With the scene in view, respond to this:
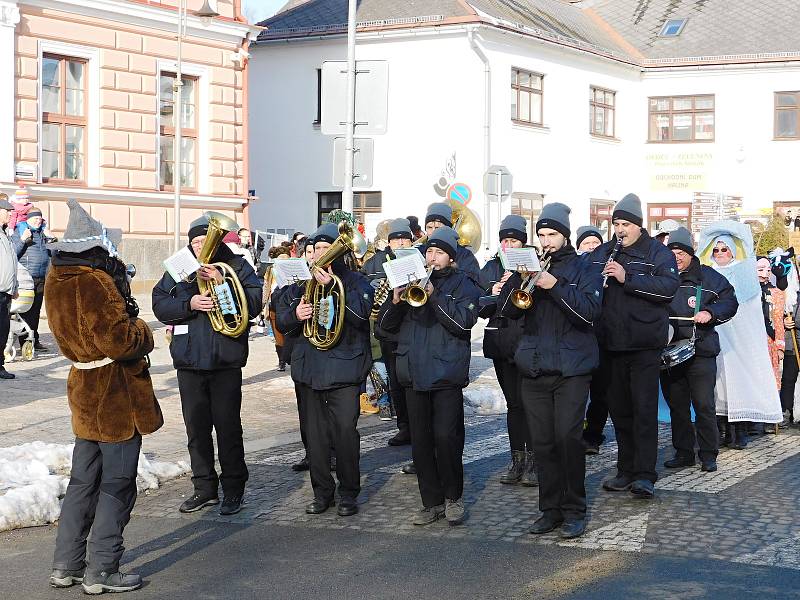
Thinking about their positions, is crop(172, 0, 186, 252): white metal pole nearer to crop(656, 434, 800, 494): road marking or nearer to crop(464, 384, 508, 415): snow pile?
crop(464, 384, 508, 415): snow pile

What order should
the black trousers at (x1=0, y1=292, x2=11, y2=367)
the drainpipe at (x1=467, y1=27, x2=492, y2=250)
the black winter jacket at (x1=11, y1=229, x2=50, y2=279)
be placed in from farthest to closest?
1. the drainpipe at (x1=467, y1=27, x2=492, y2=250)
2. the black winter jacket at (x1=11, y1=229, x2=50, y2=279)
3. the black trousers at (x1=0, y1=292, x2=11, y2=367)

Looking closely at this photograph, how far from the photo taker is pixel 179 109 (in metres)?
24.5

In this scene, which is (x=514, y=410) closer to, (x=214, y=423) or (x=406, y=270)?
(x=406, y=270)

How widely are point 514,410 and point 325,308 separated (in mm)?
1902

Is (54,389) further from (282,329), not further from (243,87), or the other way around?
(243,87)

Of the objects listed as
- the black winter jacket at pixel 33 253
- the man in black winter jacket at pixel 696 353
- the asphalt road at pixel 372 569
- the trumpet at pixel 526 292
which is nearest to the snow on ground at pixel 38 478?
the asphalt road at pixel 372 569

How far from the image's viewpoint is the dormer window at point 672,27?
40969mm

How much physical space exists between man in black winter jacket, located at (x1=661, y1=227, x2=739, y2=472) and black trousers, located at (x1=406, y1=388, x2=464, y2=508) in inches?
98.6

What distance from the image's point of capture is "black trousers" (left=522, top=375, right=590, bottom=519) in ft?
24.2

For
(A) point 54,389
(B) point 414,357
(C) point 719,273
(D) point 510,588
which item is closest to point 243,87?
(A) point 54,389

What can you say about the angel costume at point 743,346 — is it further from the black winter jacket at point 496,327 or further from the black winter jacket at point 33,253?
the black winter jacket at point 33,253

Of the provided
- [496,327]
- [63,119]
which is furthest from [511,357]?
[63,119]

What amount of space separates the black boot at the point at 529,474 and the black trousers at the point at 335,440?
1378mm

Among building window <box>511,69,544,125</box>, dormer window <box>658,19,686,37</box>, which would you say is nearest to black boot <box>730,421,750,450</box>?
building window <box>511,69,544,125</box>
